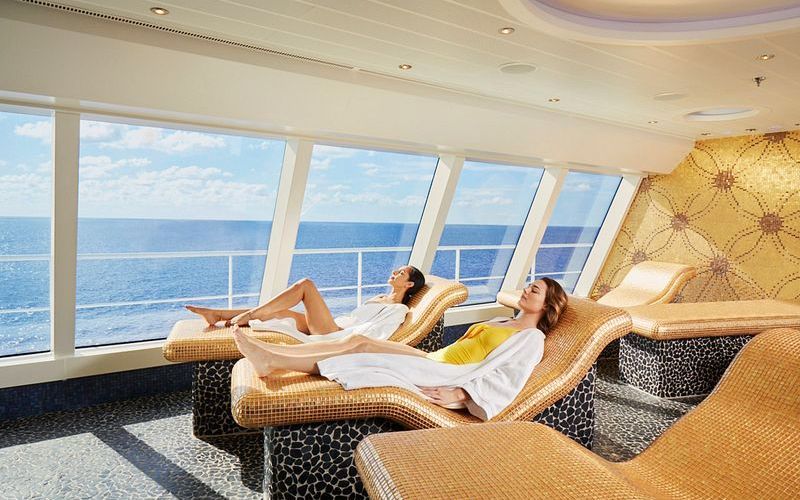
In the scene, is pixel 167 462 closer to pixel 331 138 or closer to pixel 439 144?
pixel 331 138

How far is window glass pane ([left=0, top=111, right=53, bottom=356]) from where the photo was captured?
67.1ft

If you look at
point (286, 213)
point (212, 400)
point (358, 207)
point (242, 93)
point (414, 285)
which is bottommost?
point (358, 207)

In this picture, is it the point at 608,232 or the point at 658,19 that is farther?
the point at 608,232

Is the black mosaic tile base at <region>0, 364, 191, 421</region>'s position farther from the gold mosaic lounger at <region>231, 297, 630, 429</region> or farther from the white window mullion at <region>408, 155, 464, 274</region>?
the white window mullion at <region>408, 155, 464, 274</region>

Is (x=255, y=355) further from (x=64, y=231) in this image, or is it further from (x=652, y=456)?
(x=64, y=231)

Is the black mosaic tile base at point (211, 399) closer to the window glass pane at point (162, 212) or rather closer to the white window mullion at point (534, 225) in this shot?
the white window mullion at point (534, 225)

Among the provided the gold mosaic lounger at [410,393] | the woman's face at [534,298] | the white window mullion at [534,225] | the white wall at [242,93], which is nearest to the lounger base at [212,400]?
the gold mosaic lounger at [410,393]

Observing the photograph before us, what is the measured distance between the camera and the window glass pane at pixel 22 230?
2045 centimetres

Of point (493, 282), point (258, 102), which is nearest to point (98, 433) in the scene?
point (258, 102)

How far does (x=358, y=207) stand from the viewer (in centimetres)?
2686

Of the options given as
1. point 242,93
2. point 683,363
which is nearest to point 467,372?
point 242,93

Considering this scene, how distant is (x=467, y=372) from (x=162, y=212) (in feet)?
80.8

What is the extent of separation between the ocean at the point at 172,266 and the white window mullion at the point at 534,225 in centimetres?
1481

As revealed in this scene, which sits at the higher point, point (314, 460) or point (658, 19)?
point (658, 19)
